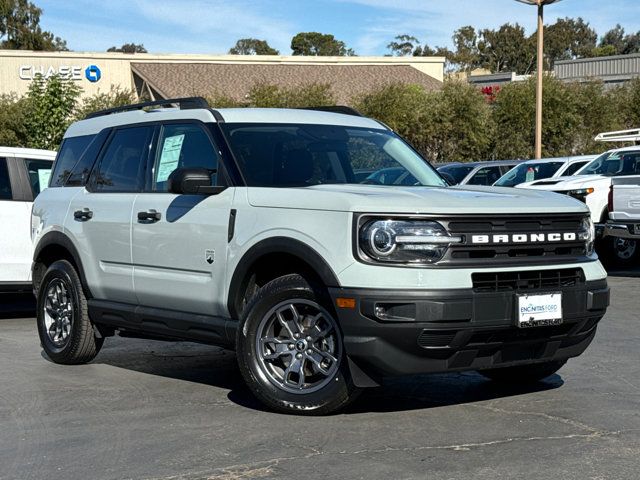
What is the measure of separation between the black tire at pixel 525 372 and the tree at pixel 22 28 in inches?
3241

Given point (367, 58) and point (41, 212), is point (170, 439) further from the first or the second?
point (367, 58)

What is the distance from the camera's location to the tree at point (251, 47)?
405 feet

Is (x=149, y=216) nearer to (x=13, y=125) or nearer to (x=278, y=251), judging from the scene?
(x=278, y=251)

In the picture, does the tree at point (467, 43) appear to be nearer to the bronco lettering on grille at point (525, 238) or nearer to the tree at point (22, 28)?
the tree at point (22, 28)

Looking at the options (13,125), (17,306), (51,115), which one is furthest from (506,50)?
(17,306)

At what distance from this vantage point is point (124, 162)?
7980 millimetres

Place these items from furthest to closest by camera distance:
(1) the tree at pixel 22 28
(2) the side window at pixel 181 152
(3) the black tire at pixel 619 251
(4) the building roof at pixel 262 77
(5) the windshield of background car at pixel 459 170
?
1. (1) the tree at pixel 22 28
2. (4) the building roof at pixel 262 77
3. (5) the windshield of background car at pixel 459 170
4. (3) the black tire at pixel 619 251
5. (2) the side window at pixel 181 152

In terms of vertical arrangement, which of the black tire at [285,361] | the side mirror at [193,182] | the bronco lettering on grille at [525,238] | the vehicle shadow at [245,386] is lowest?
the vehicle shadow at [245,386]

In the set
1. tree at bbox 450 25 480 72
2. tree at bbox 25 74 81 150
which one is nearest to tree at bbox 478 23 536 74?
tree at bbox 450 25 480 72

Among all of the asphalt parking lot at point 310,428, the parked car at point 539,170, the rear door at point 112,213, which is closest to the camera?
the asphalt parking lot at point 310,428

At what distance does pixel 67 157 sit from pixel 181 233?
7.39 feet

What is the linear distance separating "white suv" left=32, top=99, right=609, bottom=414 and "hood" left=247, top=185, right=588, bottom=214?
1 cm

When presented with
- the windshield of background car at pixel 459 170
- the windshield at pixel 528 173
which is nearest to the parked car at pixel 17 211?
the windshield at pixel 528 173

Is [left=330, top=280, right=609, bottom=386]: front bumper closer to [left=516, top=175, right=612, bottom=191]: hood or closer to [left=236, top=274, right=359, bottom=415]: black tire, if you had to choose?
[left=236, top=274, right=359, bottom=415]: black tire
